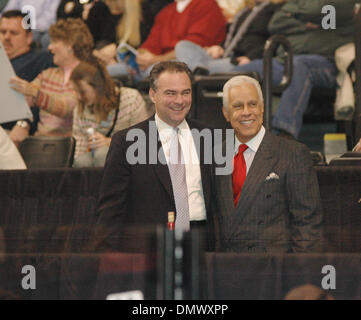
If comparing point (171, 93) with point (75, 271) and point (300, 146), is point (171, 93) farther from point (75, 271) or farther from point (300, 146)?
point (75, 271)

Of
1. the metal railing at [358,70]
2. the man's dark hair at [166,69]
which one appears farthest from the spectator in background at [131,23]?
the man's dark hair at [166,69]

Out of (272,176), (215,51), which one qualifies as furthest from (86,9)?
(272,176)

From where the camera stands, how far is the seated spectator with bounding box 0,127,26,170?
11.4ft

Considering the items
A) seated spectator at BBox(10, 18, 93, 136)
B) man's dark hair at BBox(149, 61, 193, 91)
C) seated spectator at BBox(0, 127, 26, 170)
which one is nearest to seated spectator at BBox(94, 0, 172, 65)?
seated spectator at BBox(10, 18, 93, 136)

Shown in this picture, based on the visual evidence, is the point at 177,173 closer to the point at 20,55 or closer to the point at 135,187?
the point at 135,187

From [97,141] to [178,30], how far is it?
1.24 metres

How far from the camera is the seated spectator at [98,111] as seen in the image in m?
3.69

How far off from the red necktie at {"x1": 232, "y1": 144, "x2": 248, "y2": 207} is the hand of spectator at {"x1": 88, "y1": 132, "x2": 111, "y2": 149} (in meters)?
1.10

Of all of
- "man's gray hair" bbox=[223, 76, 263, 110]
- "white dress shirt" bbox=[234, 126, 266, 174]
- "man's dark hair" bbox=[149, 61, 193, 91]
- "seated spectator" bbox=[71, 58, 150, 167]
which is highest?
"seated spectator" bbox=[71, 58, 150, 167]

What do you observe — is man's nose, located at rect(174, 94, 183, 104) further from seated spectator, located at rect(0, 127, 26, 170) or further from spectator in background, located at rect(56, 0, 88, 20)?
spectator in background, located at rect(56, 0, 88, 20)

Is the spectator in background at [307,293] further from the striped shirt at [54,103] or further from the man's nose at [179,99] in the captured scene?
the striped shirt at [54,103]

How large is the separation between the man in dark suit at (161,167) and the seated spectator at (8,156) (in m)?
0.85

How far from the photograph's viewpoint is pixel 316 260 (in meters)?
1.94

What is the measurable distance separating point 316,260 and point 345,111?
8.03 ft
